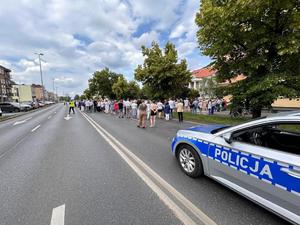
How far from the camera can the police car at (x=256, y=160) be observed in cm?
218

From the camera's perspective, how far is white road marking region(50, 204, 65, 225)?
2.50 meters

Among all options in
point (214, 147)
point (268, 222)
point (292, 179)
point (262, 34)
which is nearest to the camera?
point (292, 179)

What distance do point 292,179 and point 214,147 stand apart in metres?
1.22

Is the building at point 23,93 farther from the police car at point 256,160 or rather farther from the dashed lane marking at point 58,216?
the police car at point 256,160

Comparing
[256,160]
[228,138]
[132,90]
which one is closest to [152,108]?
[228,138]

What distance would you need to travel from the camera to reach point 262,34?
30.9 feet

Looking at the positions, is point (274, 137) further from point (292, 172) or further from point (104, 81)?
point (104, 81)

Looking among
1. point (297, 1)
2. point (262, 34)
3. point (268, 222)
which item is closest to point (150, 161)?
point (268, 222)

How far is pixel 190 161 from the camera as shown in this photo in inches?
152

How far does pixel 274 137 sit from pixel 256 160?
1.28m

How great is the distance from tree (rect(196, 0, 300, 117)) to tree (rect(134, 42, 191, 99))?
28.4 feet

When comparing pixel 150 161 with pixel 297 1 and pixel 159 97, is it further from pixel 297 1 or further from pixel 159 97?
pixel 159 97

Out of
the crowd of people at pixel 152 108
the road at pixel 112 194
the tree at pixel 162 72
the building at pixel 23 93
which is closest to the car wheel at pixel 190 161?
the road at pixel 112 194

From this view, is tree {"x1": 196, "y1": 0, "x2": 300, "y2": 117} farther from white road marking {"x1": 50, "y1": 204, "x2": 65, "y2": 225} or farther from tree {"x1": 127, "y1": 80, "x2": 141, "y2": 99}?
tree {"x1": 127, "y1": 80, "x2": 141, "y2": 99}
